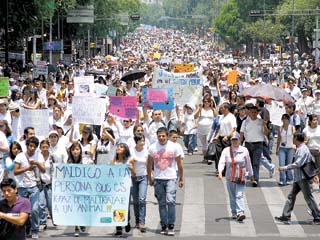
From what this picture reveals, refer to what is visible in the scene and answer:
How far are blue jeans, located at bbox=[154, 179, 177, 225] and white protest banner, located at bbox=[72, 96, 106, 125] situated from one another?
4.20 meters

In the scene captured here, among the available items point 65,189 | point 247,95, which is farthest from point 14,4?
point 65,189

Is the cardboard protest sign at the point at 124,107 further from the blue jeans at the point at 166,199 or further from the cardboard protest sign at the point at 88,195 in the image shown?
the cardboard protest sign at the point at 88,195

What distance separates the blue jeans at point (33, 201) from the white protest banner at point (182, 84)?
434 inches

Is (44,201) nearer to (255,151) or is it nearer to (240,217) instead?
(240,217)

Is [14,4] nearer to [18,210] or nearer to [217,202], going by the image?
[217,202]

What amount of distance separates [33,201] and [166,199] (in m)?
1.83

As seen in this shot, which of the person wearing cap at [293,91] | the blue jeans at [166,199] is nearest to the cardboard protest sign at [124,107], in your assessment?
the blue jeans at [166,199]

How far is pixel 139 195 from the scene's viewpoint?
15828 millimetres

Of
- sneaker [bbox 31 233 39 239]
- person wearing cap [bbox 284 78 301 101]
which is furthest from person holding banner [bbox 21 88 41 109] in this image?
person wearing cap [bbox 284 78 301 101]

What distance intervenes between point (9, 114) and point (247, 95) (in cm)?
491

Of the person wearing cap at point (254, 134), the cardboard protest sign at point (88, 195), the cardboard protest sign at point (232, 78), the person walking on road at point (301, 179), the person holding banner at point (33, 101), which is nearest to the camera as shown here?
the cardboard protest sign at point (88, 195)

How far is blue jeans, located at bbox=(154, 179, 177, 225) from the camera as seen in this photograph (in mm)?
15578

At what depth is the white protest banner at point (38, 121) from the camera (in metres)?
18.8

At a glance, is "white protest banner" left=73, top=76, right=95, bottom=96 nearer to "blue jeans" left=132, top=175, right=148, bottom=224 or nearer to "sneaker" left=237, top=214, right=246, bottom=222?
"sneaker" left=237, top=214, right=246, bottom=222
